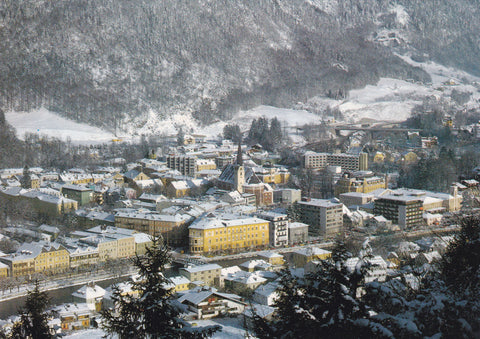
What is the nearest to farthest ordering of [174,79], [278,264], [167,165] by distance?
A: [278,264], [167,165], [174,79]

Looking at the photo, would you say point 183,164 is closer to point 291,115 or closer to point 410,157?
point 410,157

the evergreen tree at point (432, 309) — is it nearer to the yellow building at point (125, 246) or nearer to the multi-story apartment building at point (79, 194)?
the yellow building at point (125, 246)

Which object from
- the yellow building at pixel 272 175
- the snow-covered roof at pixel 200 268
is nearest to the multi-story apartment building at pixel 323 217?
the snow-covered roof at pixel 200 268

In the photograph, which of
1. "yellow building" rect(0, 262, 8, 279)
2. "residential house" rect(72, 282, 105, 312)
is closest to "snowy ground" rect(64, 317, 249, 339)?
"residential house" rect(72, 282, 105, 312)

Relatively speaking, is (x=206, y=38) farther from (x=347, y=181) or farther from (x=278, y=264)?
(x=278, y=264)

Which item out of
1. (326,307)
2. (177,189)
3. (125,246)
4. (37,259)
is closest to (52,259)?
(37,259)

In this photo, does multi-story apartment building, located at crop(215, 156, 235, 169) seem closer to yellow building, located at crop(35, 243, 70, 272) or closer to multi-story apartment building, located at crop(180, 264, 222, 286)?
yellow building, located at crop(35, 243, 70, 272)

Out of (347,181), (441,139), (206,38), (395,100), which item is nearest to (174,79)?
(206,38)
